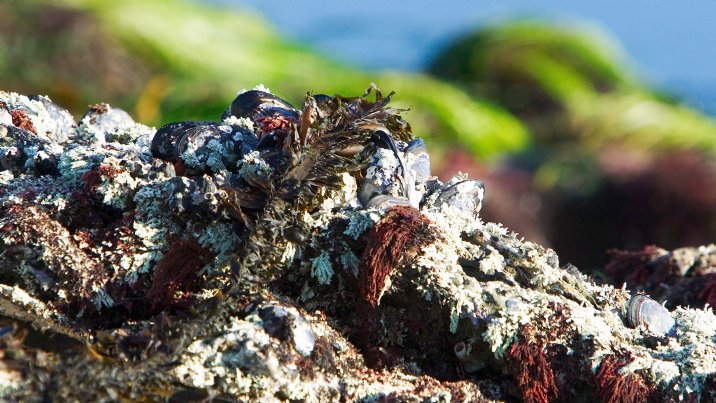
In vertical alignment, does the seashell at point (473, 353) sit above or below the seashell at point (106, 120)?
below

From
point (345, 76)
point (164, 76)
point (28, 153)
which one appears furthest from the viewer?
point (345, 76)

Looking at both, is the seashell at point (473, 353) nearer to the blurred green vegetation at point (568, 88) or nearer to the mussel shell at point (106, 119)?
the mussel shell at point (106, 119)

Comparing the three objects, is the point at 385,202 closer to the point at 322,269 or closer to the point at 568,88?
the point at 322,269

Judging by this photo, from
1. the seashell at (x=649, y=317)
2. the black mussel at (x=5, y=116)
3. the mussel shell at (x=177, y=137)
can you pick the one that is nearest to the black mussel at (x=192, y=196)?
the mussel shell at (x=177, y=137)

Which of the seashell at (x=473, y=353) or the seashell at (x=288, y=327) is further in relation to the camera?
the seashell at (x=473, y=353)

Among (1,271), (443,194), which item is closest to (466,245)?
(443,194)

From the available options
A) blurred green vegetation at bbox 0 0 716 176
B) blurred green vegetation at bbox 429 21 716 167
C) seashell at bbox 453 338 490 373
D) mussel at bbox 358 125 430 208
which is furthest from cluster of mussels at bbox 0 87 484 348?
blurred green vegetation at bbox 429 21 716 167

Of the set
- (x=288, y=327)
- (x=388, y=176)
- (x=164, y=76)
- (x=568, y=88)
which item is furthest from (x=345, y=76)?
(x=288, y=327)
